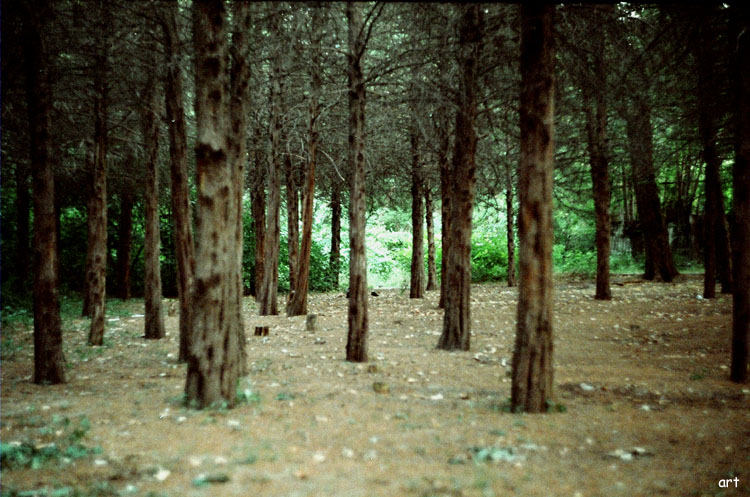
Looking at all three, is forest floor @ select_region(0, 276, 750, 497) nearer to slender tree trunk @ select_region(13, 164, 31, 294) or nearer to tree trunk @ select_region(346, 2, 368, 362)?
tree trunk @ select_region(346, 2, 368, 362)

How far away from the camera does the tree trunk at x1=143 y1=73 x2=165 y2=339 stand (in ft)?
38.7

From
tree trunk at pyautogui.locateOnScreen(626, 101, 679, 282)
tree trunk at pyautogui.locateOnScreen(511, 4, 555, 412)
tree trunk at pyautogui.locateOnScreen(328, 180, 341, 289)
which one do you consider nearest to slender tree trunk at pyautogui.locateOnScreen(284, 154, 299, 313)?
tree trunk at pyautogui.locateOnScreen(328, 180, 341, 289)

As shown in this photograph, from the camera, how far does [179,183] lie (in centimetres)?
943

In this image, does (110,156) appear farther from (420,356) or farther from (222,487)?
(222,487)

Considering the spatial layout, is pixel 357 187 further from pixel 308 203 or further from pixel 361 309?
pixel 308 203

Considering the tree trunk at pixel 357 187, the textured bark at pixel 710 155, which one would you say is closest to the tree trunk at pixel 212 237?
the tree trunk at pixel 357 187

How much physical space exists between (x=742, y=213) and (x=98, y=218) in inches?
478

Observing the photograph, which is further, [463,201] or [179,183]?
[463,201]

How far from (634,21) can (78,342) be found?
518 inches

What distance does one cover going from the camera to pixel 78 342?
12.5 meters

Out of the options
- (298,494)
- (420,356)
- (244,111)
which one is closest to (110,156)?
(244,111)

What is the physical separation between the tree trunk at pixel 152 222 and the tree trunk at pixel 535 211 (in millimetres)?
8269

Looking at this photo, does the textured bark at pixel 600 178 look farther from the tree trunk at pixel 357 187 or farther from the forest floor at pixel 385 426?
the tree trunk at pixel 357 187

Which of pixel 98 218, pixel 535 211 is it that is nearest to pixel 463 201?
pixel 535 211
